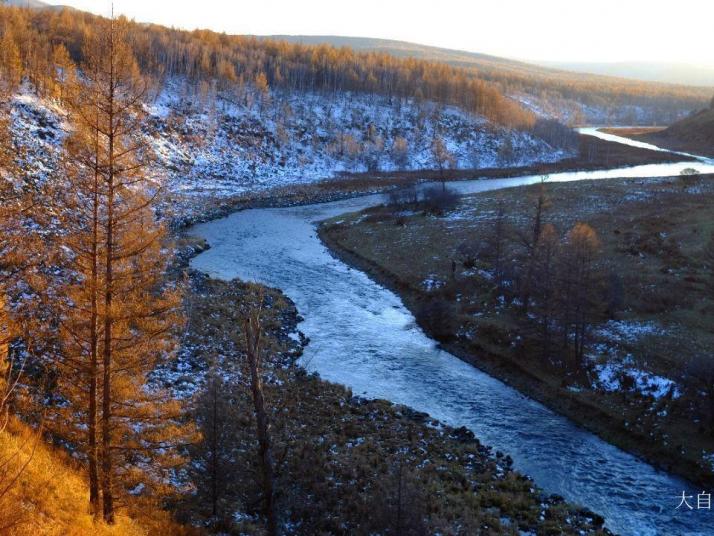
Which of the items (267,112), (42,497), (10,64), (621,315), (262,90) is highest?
(262,90)

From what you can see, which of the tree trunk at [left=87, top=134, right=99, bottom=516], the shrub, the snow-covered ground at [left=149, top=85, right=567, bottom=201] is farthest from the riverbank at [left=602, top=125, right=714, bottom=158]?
the tree trunk at [left=87, top=134, right=99, bottom=516]

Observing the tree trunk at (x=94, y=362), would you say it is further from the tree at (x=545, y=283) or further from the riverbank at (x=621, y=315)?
the tree at (x=545, y=283)

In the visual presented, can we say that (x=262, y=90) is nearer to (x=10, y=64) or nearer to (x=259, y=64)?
(x=259, y=64)

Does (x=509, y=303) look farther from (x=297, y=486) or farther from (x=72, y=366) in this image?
(x=72, y=366)

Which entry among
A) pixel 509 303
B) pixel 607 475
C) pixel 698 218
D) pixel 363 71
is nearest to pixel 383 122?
pixel 363 71

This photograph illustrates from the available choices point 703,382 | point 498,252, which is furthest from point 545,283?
point 703,382

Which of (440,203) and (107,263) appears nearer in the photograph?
(107,263)
